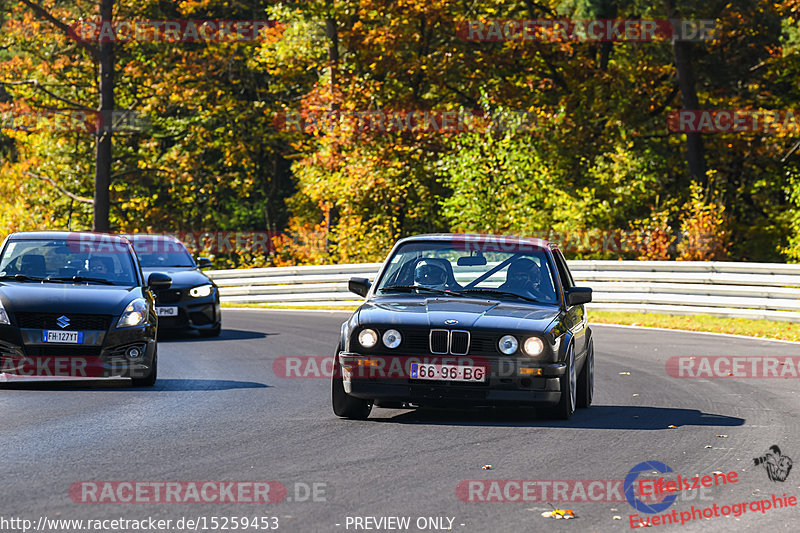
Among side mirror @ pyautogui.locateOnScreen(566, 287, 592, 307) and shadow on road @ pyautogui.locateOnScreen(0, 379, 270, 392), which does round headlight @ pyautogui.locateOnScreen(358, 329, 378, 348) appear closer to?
side mirror @ pyautogui.locateOnScreen(566, 287, 592, 307)

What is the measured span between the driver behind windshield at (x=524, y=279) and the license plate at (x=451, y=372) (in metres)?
1.37

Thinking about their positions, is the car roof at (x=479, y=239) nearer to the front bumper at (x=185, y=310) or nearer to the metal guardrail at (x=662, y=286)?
the front bumper at (x=185, y=310)

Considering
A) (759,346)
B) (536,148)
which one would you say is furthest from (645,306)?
(536,148)

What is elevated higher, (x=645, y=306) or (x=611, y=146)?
(x=611, y=146)

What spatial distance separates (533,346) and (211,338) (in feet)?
35.1

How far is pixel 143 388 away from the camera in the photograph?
1243 centimetres

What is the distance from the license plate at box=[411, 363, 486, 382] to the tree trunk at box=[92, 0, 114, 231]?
106 ft

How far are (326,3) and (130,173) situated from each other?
1433cm

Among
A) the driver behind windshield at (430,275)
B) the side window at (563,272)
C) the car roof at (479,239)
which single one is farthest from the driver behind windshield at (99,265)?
the side window at (563,272)

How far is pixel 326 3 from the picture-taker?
41969 mm

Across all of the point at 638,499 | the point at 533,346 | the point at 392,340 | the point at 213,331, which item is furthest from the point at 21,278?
the point at 638,499

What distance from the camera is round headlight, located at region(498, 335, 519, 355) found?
30.8 ft

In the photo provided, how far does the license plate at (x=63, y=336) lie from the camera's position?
11.8m

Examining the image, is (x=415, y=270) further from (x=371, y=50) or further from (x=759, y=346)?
(x=371, y=50)
